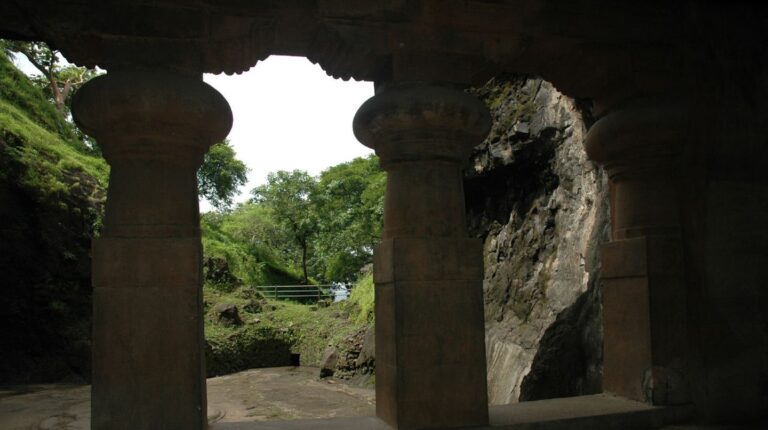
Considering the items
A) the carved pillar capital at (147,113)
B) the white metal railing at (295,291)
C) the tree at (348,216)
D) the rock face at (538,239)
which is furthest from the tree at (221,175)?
the carved pillar capital at (147,113)

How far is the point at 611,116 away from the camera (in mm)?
4047

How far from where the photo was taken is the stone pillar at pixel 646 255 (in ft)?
12.6

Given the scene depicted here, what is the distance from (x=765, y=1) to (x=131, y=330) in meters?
4.74

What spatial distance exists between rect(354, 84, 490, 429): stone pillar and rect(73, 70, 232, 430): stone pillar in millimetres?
1038

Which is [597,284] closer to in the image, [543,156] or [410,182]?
[543,156]

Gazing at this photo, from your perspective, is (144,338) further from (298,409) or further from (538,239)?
(298,409)

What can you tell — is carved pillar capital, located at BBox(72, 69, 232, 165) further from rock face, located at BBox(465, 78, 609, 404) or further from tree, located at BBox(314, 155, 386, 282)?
tree, located at BBox(314, 155, 386, 282)

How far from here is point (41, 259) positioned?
46.0 feet

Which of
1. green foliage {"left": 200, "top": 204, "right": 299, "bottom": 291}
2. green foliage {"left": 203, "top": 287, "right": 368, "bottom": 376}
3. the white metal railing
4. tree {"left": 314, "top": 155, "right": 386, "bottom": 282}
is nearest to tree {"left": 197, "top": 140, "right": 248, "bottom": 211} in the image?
green foliage {"left": 200, "top": 204, "right": 299, "bottom": 291}

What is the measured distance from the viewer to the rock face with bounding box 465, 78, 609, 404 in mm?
7531

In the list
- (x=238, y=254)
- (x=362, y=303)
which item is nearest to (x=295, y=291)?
(x=238, y=254)

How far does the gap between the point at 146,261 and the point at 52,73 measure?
2640cm

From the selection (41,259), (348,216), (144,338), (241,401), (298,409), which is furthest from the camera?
(348,216)

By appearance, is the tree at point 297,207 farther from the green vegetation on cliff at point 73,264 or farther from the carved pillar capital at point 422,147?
the carved pillar capital at point 422,147
